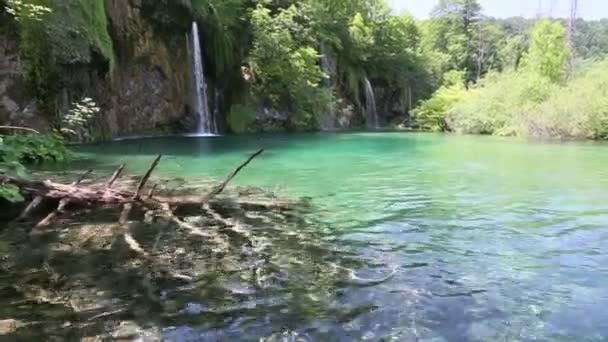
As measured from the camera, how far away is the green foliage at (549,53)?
3600cm

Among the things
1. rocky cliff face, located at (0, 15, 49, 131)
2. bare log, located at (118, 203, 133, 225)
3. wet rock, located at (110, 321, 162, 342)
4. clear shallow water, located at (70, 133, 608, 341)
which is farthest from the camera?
rocky cliff face, located at (0, 15, 49, 131)

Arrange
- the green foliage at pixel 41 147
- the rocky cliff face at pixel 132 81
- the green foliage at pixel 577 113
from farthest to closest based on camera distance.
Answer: the green foliage at pixel 577 113 → the rocky cliff face at pixel 132 81 → the green foliage at pixel 41 147

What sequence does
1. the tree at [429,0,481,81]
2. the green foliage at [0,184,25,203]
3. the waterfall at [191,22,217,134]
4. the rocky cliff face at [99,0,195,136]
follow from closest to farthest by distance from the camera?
the green foliage at [0,184,25,203] < the rocky cliff face at [99,0,195,136] < the waterfall at [191,22,217,134] < the tree at [429,0,481,81]

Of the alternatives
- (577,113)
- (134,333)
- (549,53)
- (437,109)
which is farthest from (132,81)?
(134,333)

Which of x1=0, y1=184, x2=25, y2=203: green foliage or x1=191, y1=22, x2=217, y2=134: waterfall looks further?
x1=191, y1=22, x2=217, y2=134: waterfall

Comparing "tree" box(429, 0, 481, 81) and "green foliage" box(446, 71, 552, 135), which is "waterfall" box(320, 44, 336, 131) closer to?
"green foliage" box(446, 71, 552, 135)

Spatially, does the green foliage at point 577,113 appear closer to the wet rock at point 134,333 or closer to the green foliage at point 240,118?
the green foliage at point 240,118

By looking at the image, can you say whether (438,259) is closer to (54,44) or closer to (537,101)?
(54,44)

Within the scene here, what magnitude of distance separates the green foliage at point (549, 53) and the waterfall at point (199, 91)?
1986cm

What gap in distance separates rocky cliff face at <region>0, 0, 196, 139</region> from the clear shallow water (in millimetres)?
6577

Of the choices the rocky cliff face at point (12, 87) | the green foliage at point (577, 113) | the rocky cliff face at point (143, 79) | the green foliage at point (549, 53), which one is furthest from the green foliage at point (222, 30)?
the green foliage at point (549, 53)

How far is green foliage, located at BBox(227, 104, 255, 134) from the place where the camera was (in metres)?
32.6

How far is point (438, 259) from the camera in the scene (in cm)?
598

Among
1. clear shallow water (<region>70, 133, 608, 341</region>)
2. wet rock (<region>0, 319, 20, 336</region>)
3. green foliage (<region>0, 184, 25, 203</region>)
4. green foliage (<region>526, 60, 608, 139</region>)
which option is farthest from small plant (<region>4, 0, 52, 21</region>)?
green foliage (<region>526, 60, 608, 139</region>)
